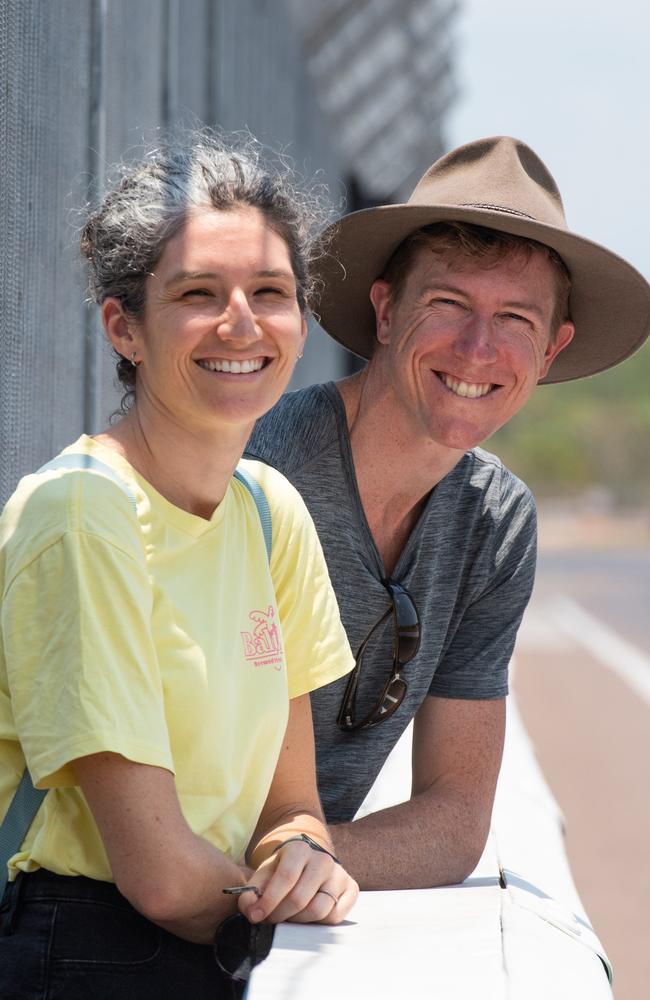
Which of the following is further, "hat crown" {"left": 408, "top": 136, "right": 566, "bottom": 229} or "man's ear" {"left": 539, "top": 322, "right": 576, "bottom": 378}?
"man's ear" {"left": 539, "top": 322, "right": 576, "bottom": 378}

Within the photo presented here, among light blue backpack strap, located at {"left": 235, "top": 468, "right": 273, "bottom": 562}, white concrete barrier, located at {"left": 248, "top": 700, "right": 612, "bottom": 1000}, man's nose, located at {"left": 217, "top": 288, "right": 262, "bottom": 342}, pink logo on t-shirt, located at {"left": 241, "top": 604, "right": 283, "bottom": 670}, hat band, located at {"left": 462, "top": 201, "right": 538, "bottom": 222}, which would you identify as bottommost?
white concrete barrier, located at {"left": 248, "top": 700, "right": 612, "bottom": 1000}

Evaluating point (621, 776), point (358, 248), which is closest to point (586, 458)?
point (621, 776)

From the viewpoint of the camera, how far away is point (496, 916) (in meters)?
2.41

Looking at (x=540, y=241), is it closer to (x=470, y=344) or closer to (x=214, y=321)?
(x=470, y=344)

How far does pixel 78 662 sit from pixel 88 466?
30cm

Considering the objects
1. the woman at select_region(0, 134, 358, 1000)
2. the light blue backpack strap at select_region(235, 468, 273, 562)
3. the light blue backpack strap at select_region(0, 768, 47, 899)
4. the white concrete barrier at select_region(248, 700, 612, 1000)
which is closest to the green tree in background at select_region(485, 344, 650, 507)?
the white concrete barrier at select_region(248, 700, 612, 1000)

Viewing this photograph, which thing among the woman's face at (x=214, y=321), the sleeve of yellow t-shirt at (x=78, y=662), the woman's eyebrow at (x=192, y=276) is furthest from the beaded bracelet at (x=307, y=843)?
the woman's eyebrow at (x=192, y=276)

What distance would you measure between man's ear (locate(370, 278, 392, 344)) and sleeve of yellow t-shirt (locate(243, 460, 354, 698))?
902 millimetres

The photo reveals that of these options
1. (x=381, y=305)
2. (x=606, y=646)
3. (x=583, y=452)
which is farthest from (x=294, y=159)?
A: (x=583, y=452)

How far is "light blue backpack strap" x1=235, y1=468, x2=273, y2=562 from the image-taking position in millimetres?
2490

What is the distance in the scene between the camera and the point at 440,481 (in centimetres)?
328

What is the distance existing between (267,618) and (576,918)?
93 cm

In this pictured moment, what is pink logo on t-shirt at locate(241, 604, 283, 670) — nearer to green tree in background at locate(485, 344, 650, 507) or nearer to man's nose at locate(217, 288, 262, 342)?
man's nose at locate(217, 288, 262, 342)

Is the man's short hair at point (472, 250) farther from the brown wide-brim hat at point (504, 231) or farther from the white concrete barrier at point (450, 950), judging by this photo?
the white concrete barrier at point (450, 950)
